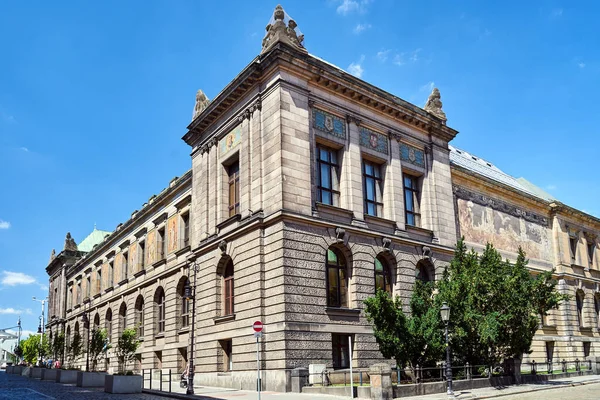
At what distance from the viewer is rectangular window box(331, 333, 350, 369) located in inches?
1089

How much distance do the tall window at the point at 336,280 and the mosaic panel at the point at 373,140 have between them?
675 cm

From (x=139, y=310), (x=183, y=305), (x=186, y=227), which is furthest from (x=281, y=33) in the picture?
(x=139, y=310)

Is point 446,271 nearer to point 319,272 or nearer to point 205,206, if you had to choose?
point 319,272

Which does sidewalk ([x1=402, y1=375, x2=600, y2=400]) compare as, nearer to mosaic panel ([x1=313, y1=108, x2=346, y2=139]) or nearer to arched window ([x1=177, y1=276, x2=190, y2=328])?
mosaic panel ([x1=313, y1=108, x2=346, y2=139])

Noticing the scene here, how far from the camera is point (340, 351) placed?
27.9 m

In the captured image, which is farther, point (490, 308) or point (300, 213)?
point (300, 213)

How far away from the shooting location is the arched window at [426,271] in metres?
33.7

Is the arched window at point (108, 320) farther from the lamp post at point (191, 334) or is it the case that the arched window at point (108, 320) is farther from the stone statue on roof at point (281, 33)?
the stone statue on roof at point (281, 33)

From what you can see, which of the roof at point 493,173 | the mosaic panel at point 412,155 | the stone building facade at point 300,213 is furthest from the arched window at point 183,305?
the roof at point 493,173

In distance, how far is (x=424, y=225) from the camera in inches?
1368

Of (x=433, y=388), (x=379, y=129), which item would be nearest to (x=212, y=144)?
(x=379, y=129)

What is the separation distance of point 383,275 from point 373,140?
7.59m

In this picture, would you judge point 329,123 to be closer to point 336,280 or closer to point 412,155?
point 412,155

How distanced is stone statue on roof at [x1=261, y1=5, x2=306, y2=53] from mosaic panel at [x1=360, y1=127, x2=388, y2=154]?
589 centimetres
